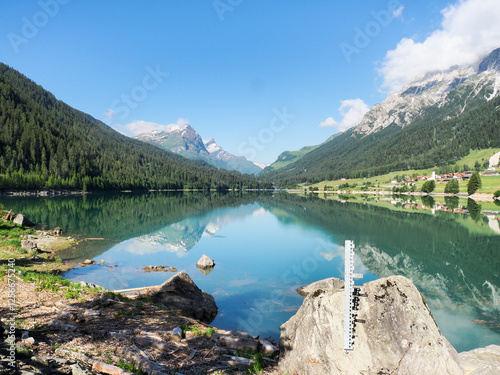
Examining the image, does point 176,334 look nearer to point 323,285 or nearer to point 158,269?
point 323,285

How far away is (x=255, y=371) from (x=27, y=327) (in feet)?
24.3

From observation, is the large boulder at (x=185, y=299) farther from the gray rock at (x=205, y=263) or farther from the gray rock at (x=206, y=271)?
the gray rock at (x=205, y=263)

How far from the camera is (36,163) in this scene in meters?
154

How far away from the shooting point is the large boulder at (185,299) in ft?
51.4

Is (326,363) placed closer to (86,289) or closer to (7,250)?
(86,289)

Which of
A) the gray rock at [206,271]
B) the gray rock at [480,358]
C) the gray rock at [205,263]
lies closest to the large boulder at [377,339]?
the gray rock at [480,358]

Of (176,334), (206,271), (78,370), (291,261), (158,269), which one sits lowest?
(291,261)

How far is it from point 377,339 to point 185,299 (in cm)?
1145

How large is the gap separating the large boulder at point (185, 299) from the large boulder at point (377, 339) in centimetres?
804

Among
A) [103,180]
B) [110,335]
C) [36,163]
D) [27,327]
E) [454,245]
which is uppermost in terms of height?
[36,163]

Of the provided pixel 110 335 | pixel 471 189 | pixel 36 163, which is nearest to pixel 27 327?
pixel 110 335

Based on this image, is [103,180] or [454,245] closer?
[454,245]

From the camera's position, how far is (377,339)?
313 inches

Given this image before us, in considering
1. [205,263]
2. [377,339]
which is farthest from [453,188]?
[377,339]
